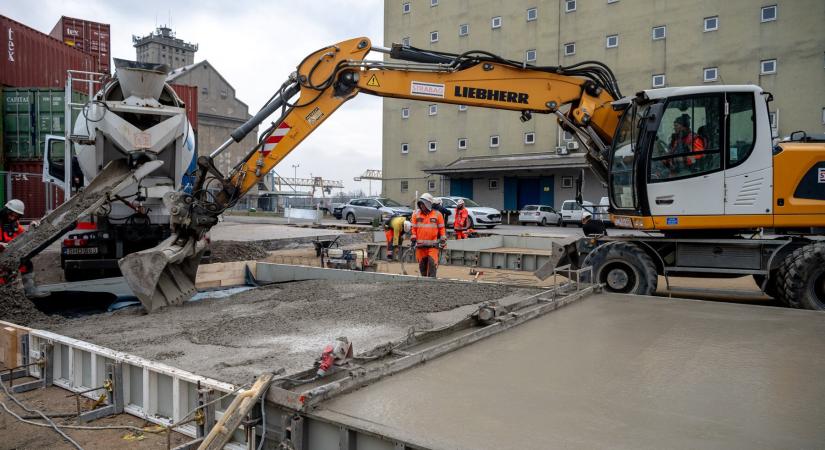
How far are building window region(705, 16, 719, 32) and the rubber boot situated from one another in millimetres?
29381

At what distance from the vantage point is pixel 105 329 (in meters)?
5.30

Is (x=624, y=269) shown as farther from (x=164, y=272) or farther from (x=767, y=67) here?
(x=767, y=67)

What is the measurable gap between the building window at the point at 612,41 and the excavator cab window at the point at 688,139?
25.2 meters

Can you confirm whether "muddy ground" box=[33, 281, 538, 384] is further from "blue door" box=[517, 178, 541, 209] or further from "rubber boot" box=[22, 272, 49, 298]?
"blue door" box=[517, 178, 541, 209]

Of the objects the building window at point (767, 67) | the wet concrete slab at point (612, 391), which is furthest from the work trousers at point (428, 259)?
the building window at point (767, 67)

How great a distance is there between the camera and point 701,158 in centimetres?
679

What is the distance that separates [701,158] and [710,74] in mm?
23805

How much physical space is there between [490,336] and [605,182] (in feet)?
14.9

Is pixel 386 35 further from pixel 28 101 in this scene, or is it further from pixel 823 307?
pixel 823 307

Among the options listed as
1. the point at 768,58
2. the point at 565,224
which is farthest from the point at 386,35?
the point at 768,58

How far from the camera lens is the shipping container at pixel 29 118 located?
15.6 m

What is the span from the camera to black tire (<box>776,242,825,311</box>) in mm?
6504

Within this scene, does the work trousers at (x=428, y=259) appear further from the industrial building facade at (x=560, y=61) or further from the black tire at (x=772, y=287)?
the industrial building facade at (x=560, y=61)

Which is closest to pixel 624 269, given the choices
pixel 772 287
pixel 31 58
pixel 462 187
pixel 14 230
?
pixel 772 287
